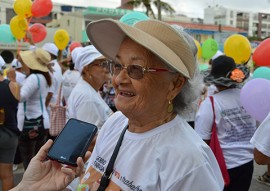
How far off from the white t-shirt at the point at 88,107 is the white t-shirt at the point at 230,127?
0.89 m

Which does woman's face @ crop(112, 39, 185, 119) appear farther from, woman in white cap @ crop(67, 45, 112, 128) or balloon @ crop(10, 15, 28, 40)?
balloon @ crop(10, 15, 28, 40)

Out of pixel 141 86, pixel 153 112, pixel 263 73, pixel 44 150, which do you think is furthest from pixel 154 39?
pixel 263 73

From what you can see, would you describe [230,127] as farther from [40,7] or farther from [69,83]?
[40,7]

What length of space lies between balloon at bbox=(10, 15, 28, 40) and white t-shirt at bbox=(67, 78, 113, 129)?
4491mm

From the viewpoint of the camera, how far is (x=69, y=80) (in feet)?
17.2

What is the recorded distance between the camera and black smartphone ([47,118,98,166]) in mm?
1575

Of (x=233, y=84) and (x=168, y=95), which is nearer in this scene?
(x=168, y=95)

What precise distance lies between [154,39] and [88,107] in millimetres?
1557

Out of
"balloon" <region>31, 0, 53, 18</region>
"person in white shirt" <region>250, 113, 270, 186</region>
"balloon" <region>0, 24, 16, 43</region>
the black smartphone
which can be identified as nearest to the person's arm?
"person in white shirt" <region>250, 113, 270, 186</region>

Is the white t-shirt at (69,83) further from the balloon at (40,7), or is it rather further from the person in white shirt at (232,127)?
the person in white shirt at (232,127)

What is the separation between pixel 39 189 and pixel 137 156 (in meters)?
0.56

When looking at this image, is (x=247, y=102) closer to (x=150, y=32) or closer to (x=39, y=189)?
(x=150, y=32)

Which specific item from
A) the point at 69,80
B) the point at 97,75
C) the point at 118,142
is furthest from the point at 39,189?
the point at 69,80

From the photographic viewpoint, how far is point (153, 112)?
4.99 ft
